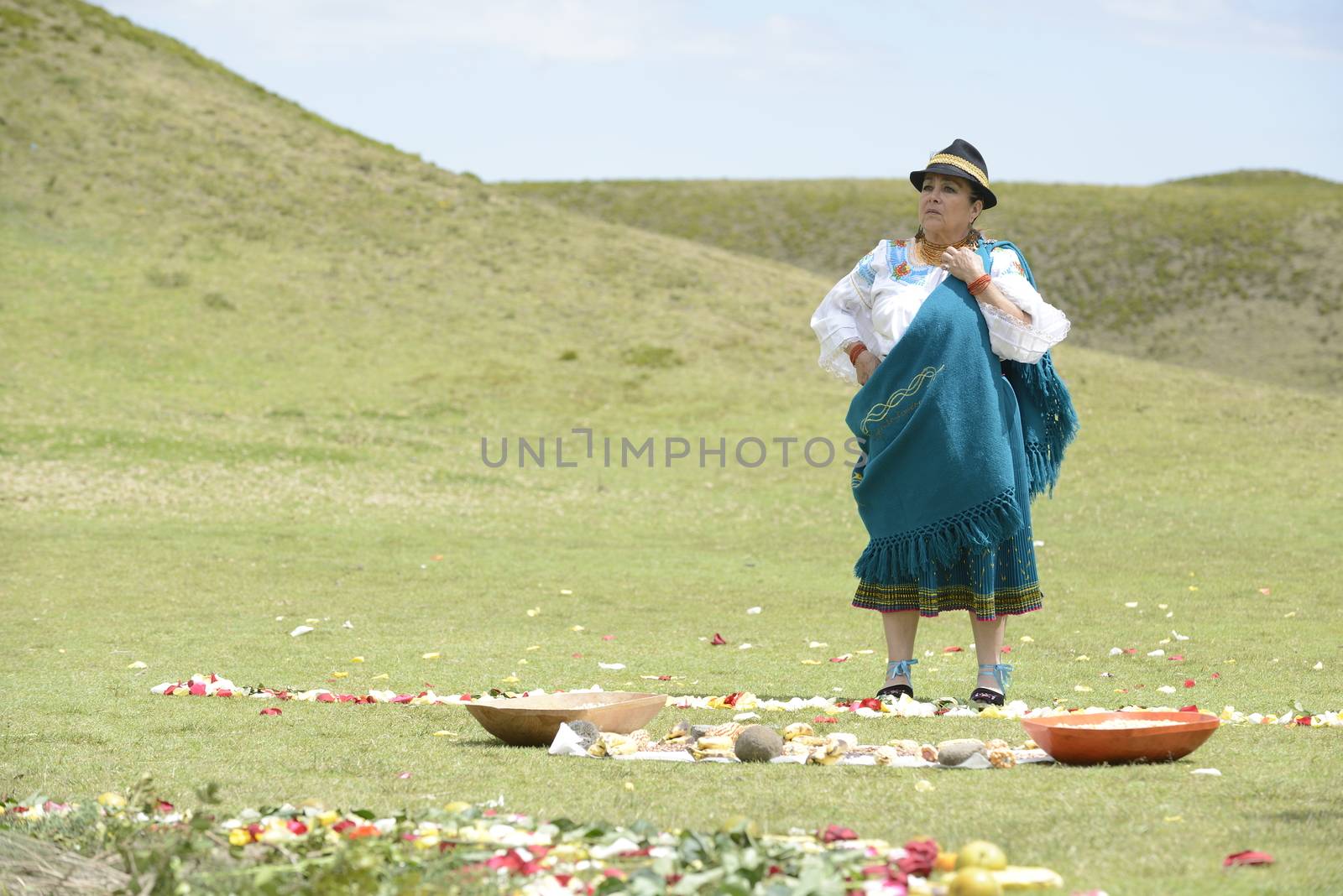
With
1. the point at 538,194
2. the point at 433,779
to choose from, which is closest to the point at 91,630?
the point at 433,779

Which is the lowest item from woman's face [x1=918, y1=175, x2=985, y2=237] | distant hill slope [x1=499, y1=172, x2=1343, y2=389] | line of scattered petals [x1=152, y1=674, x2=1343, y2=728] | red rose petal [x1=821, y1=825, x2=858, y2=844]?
line of scattered petals [x1=152, y1=674, x2=1343, y2=728]

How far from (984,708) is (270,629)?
5236 millimetres

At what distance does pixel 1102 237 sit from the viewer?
55062 millimetres

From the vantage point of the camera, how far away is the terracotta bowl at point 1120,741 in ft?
15.4

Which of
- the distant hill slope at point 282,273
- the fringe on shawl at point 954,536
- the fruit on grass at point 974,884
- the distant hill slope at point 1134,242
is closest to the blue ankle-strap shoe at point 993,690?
the fringe on shawl at point 954,536

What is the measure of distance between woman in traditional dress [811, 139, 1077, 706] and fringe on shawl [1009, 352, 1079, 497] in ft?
0.04

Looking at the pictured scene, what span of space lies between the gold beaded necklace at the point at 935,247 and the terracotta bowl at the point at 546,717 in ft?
7.77

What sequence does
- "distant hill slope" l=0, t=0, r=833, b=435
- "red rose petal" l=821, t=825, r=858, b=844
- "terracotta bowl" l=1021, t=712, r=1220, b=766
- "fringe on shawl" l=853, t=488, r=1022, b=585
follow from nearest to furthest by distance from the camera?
"red rose petal" l=821, t=825, r=858, b=844 < "terracotta bowl" l=1021, t=712, r=1220, b=766 < "fringe on shawl" l=853, t=488, r=1022, b=585 < "distant hill slope" l=0, t=0, r=833, b=435

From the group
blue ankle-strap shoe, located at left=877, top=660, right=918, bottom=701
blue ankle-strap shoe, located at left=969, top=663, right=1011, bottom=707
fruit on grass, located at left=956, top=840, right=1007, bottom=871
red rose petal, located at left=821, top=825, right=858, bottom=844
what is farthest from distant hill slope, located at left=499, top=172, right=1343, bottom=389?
fruit on grass, located at left=956, top=840, right=1007, bottom=871

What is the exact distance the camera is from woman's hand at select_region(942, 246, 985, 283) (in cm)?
640

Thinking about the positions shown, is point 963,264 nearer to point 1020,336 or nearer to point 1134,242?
point 1020,336

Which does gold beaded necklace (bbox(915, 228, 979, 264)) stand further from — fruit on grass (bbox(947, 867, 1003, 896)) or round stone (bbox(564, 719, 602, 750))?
fruit on grass (bbox(947, 867, 1003, 896))

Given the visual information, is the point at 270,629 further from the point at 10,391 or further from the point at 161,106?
the point at 161,106

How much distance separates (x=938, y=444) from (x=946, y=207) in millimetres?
1062
